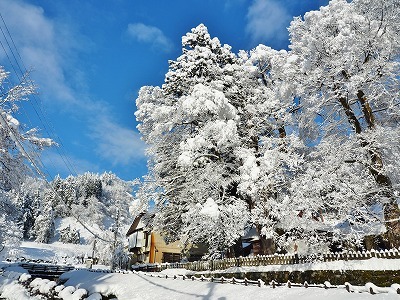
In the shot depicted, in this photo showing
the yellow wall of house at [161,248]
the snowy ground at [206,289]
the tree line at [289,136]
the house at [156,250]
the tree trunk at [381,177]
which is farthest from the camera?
the yellow wall of house at [161,248]

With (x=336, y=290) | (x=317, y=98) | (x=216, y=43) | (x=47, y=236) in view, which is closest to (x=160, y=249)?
(x=216, y=43)

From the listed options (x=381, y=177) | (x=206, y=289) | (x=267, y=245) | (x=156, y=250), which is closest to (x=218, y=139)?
(x=267, y=245)

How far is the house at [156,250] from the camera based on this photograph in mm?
33250

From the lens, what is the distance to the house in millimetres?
33250

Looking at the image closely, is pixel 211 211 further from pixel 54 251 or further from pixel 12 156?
pixel 54 251

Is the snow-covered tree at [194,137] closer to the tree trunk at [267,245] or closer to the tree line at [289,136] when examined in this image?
the tree line at [289,136]

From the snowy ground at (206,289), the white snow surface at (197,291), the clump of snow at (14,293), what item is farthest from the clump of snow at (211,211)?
the clump of snow at (14,293)

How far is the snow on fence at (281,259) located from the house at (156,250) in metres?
9.87

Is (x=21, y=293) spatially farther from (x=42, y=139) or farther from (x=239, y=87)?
(x=239, y=87)

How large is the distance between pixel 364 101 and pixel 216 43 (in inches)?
487

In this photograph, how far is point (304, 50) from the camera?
15.4 metres

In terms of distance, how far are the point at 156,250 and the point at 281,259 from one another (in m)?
25.9

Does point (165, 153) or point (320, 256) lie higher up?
point (165, 153)

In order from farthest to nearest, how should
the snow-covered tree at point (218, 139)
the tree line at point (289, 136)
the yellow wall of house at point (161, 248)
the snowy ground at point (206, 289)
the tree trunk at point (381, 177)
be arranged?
the yellow wall of house at point (161, 248)
the snow-covered tree at point (218, 139)
the tree line at point (289, 136)
the tree trunk at point (381, 177)
the snowy ground at point (206, 289)
